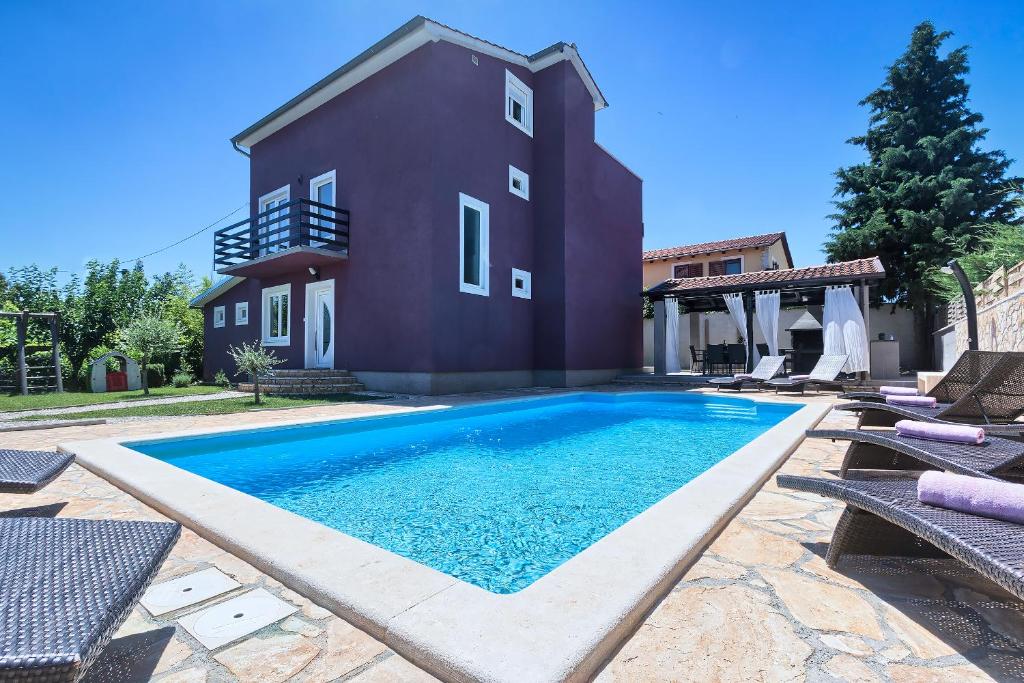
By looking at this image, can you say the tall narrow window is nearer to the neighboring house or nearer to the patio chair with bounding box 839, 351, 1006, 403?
the patio chair with bounding box 839, 351, 1006, 403

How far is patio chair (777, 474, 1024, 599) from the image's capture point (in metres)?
1.20

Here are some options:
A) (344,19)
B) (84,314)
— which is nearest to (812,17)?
(344,19)

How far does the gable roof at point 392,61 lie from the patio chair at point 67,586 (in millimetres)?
10399

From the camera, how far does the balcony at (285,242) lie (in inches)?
420

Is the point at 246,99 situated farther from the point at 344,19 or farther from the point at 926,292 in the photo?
the point at 926,292

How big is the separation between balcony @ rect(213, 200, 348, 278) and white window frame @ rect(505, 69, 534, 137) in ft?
16.0

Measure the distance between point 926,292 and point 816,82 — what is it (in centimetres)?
1011

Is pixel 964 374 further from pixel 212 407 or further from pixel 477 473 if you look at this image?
pixel 212 407

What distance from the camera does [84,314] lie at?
16109mm

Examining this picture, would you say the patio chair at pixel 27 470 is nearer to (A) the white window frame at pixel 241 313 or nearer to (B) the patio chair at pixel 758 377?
(B) the patio chair at pixel 758 377

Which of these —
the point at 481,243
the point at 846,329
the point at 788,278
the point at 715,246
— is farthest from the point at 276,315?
the point at 715,246

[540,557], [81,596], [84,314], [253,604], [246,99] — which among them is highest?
[246,99]

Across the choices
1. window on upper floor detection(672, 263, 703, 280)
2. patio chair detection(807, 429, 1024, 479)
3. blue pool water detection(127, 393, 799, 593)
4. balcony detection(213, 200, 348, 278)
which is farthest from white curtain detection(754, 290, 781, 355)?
balcony detection(213, 200, 348, 278)

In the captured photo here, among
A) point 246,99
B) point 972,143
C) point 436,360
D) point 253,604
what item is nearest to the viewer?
point 253,604
